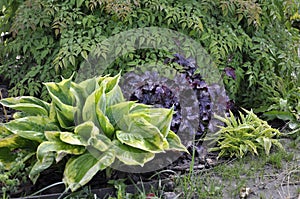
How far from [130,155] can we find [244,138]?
113 centimetres

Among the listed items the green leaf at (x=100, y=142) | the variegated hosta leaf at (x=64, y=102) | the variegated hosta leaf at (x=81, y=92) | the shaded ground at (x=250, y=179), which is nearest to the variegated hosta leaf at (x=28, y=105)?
the variegated hosta leaf at (x=64, y=102)

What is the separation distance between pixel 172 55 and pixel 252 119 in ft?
2.64

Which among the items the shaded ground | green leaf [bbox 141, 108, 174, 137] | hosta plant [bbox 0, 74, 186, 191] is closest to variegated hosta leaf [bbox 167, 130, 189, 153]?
hosta plant [bbox 0, 74, 186, 191]

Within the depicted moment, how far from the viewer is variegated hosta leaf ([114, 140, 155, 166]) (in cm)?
248

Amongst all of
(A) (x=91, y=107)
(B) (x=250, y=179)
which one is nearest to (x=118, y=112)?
(A) (x=91, y=107)

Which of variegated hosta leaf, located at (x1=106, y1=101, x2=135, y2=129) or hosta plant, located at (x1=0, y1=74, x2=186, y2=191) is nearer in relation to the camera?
hosta plant, located at (x1=0, y1=74, x2=186, y2=191)

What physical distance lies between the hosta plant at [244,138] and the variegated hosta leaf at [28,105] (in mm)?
1245

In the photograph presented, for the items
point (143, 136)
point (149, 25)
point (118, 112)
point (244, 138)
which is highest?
point (149, 25)

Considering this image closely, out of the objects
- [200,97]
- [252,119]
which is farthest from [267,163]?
[200,97]

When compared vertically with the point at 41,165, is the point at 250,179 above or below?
below

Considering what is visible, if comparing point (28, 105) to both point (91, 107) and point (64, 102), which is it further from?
point (91, 107)

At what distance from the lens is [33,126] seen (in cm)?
267

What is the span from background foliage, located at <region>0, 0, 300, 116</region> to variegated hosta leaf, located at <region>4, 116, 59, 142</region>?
2.58ft

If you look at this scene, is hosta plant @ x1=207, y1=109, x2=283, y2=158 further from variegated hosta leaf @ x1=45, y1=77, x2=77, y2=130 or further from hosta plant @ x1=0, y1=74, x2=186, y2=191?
variegated hosta leaf @ x1=45, y1=77, x2=77, y2=130
